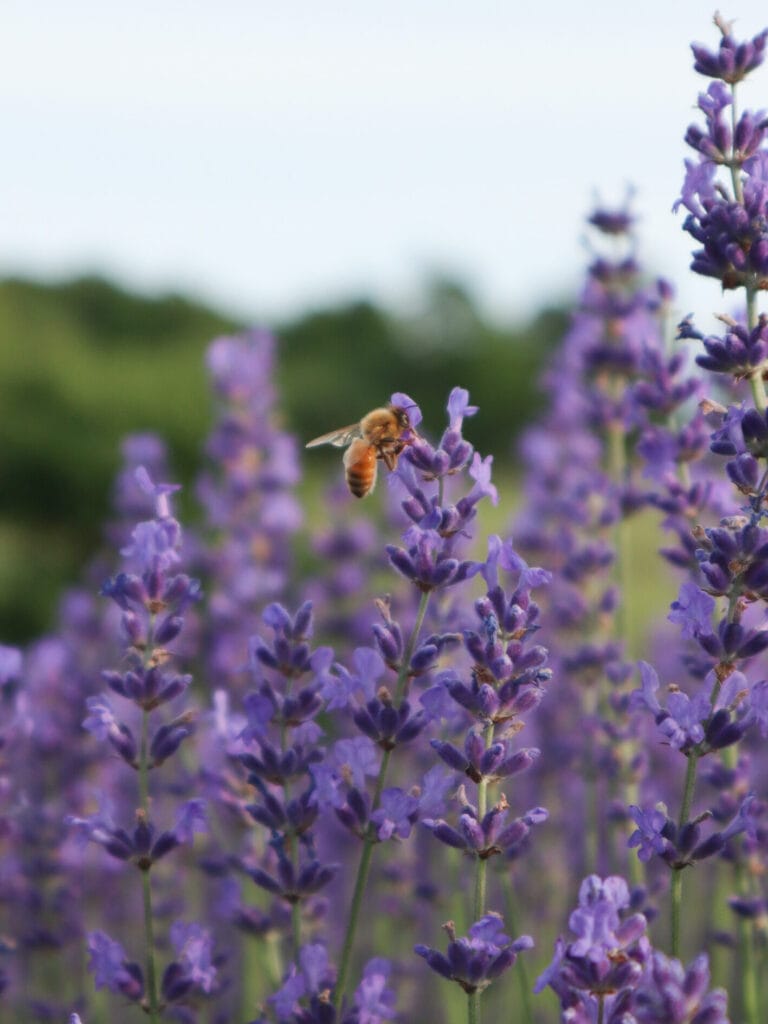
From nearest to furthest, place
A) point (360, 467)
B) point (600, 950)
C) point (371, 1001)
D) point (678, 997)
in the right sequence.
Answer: point (678, 997), point (600, 950), point (371, 1001), point (360, 467)

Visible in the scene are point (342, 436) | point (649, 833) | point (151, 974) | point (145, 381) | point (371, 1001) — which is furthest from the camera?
point (145, 381)

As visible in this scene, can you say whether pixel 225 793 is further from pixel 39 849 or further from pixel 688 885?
pixel 688 885

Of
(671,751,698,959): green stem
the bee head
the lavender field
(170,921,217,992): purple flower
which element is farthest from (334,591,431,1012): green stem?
the bee head

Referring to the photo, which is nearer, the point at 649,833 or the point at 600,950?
the point at 600,950

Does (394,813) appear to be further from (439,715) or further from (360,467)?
(360,467)

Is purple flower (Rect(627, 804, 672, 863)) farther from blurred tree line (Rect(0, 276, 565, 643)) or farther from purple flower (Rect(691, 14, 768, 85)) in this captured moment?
blurred tree line (Rect(0, 276, 565, 643))

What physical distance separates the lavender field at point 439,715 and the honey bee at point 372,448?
0.01 metres

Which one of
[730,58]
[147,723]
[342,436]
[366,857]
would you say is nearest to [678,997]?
[366,857]

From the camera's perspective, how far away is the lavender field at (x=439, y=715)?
171cm

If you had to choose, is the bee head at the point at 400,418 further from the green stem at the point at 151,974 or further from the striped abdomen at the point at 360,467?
the green stem at the point at 151,974

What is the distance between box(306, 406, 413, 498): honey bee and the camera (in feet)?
8.65

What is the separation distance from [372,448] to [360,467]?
0.04m

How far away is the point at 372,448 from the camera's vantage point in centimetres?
264

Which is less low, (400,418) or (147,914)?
(400,418)
